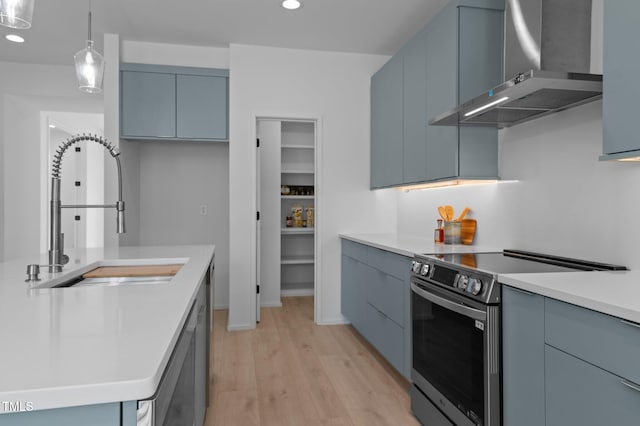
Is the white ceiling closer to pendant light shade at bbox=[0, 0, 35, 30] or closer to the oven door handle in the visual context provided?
pendant light shade at bbox=[0, 0, 35, 30]

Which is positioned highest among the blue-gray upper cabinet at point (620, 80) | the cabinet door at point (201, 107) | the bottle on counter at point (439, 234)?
the cabinet door at point (201, 107)

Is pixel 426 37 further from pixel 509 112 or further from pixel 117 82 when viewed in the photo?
pixel 117 82

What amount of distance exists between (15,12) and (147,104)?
102 inches

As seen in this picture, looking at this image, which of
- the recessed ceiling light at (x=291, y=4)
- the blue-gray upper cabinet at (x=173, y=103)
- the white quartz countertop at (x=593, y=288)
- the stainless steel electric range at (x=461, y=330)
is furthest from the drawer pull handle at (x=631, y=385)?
the blue-gray upper cabinet at (x=173, y=103)

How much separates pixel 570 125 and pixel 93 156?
6.27 meters

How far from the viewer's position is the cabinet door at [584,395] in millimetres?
1126

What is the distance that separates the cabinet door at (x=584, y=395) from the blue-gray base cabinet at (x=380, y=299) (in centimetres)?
114

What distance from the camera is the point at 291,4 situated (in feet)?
10.4

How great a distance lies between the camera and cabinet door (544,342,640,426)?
1.13 m

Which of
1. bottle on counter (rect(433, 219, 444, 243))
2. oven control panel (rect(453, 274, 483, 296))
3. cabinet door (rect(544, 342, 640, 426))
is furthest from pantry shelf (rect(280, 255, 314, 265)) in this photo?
Answer: cabinet door (rect(544, 342, 640, 426))

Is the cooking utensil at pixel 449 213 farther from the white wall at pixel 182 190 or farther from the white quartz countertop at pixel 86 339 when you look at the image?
the white wall at pixel 182 190

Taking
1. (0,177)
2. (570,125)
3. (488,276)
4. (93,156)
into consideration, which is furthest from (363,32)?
(93,156)

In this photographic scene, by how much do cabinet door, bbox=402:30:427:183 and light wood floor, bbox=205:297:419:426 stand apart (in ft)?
4.72

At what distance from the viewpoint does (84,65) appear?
2.16 m
